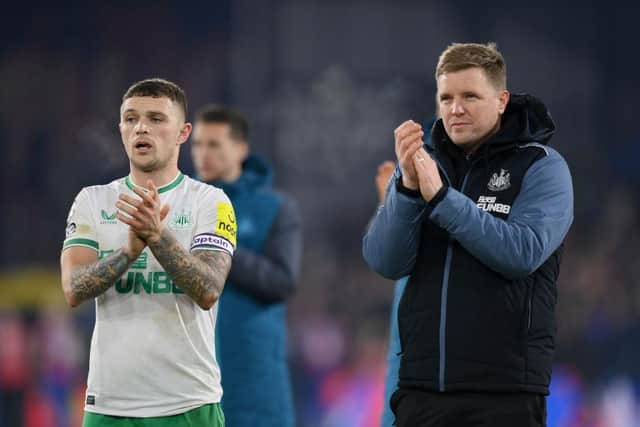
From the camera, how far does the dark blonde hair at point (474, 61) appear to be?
281cm

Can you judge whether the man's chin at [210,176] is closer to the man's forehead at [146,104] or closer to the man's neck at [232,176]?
the man's neck at [232,176]

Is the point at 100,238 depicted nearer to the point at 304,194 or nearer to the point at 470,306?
the point at 470,306

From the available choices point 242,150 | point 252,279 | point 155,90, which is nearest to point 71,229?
point 155,90

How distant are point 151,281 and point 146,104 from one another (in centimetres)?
50

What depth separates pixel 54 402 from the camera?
734cm

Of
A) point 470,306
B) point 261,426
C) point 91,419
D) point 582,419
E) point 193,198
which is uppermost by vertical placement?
point 193,198

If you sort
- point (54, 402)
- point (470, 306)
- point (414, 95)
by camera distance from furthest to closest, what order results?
point (414, 95) < point (54, 402) < point (470, 306)

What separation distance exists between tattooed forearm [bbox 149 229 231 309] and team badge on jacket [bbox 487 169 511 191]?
0.75 metres

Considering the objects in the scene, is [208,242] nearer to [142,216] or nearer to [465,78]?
[142,216]

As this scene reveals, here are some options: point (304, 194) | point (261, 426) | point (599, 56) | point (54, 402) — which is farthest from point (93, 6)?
point (261, 426)

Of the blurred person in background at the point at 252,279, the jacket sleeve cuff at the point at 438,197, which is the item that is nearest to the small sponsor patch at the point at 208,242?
the jacket sleeve cuff at the point at 438,197

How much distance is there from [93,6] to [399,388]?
6008 mm

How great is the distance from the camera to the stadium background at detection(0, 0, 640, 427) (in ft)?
25.1

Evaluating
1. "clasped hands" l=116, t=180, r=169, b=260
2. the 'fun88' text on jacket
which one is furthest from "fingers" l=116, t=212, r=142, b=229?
the 'fun88' text on jacket
